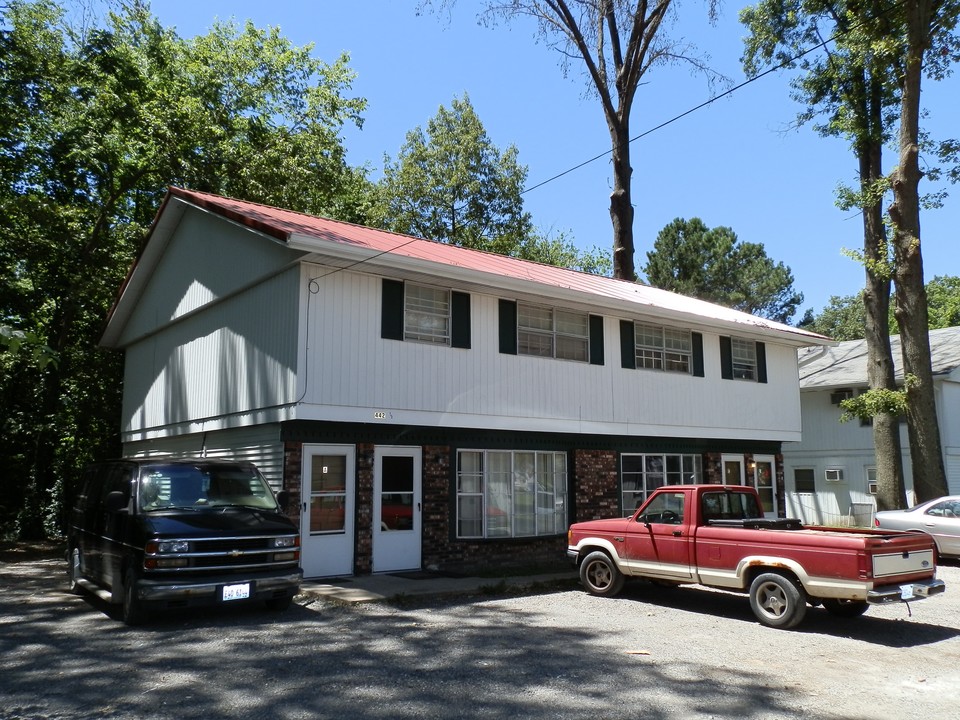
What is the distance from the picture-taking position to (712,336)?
18875 millimetres

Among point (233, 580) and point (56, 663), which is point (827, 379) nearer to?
point (233, 580)

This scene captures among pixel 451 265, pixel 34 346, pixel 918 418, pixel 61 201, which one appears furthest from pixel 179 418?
pixel 918 418

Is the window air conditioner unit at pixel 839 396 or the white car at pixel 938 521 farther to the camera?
the window air conditioner unit at pixel 839 396

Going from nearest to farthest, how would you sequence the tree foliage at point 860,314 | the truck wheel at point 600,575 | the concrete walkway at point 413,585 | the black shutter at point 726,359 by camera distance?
the concrete walkway at point 413,585 < the truck wheel at point 600,575 < the black shutter at point 726,359 < the tree foliage at point 860,314

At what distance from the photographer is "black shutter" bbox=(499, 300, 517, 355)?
1508cm

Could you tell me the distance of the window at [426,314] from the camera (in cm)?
1388

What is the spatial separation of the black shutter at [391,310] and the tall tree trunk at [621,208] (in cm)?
1545

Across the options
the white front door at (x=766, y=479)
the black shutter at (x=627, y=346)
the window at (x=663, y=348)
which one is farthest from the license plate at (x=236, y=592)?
the white front door at (x=766, y=479)

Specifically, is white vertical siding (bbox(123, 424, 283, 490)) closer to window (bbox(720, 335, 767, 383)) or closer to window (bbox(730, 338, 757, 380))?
window (bbox(720, 335, 767, 383))

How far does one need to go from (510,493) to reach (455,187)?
83.3ft

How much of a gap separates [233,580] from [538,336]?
322 inches

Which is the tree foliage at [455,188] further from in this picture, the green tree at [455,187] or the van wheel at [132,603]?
the van wheel at [132,603]

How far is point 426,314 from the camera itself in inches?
557

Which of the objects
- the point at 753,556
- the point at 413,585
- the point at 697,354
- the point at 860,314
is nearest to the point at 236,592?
the point at 413,585
